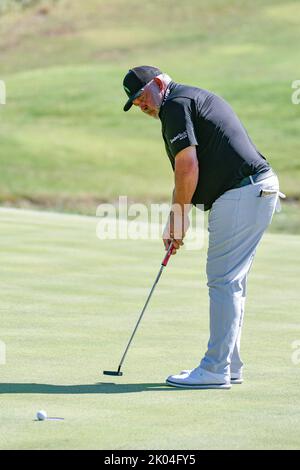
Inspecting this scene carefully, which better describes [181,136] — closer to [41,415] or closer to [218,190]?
[218,190]

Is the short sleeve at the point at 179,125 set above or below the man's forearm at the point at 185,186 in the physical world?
above

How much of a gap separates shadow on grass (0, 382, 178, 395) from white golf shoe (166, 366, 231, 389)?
0.07m

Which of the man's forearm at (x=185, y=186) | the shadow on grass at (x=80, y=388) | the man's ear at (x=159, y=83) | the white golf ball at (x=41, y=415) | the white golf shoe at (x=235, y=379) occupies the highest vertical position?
the man's ear at (x=159, y=83)

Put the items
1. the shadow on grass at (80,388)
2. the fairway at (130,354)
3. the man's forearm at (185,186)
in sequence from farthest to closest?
the man's forearm at (185,186), the shadow on grass at (80,388), the fairway at (130,354)

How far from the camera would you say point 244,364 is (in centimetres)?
897

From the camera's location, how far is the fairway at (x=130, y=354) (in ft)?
21.8

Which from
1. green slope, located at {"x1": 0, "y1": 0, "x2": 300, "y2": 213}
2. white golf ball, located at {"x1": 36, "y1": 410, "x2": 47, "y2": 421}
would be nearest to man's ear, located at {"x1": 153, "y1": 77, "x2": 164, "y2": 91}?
white golf ball, located at {"x1": 36, "y1": 410, "x2": 47, "y2": 421}

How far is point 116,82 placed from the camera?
1786 inches

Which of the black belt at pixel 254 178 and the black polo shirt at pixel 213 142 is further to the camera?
the black belt at pixel 254 178

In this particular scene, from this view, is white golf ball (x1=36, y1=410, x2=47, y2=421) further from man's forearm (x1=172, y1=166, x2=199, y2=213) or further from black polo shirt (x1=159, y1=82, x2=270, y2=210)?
black polo shirt (x1=159, y1=82, x2=270, y2=210)

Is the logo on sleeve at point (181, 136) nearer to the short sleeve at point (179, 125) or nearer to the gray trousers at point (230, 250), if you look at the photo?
the short sleeve at point (179, 125)

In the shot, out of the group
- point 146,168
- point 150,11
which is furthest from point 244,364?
point 150,11

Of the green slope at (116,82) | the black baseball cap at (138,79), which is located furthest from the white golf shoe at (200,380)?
the green slope at (116,82)

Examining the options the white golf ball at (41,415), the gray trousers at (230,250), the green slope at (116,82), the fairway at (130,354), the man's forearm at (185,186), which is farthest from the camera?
the green slope at (116,82)
